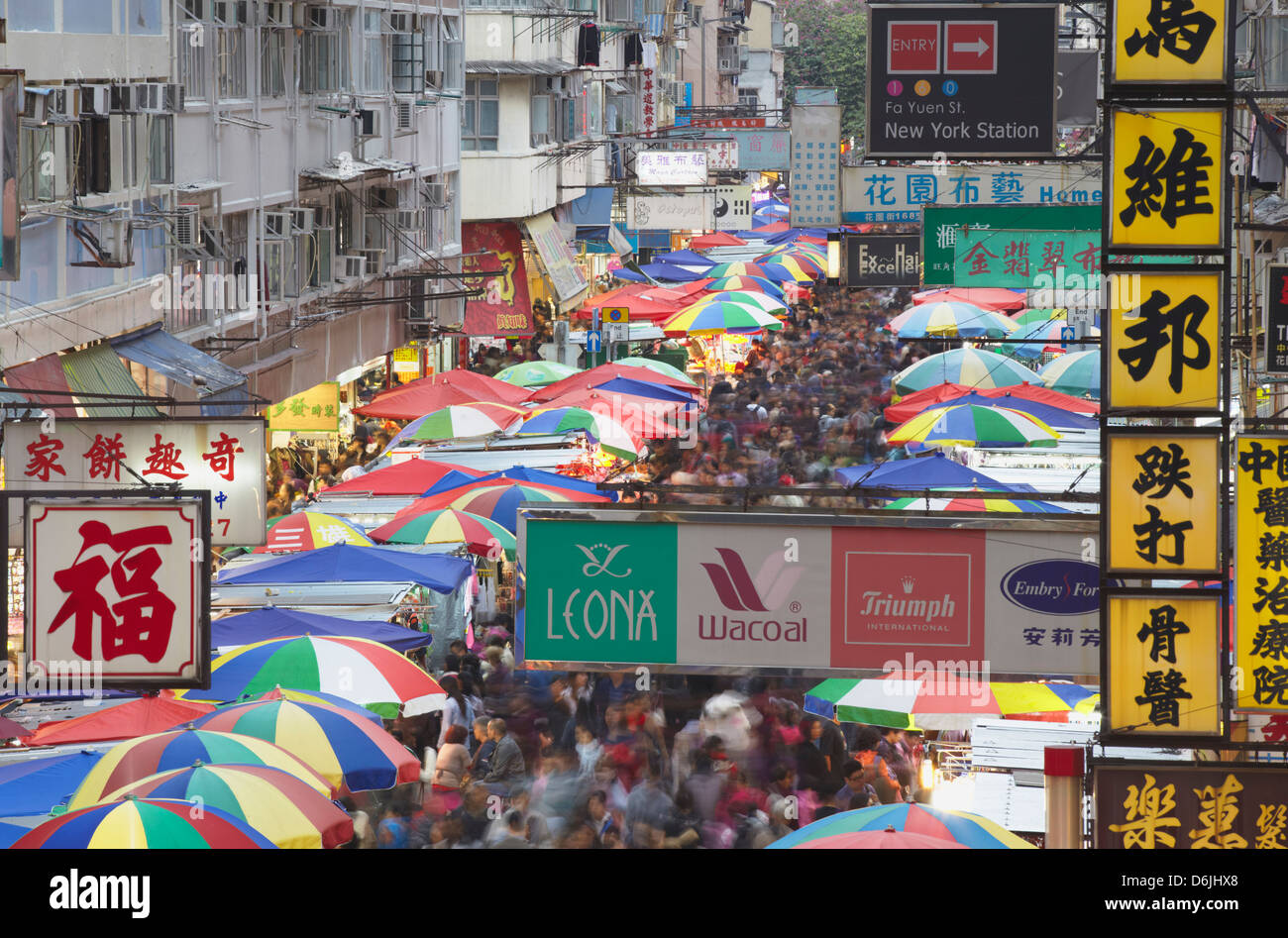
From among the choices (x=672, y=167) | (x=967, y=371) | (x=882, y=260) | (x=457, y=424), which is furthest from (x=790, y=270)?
(x=882, y=260)

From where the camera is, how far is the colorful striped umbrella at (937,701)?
11.6 meters

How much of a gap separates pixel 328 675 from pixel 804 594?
188 inches

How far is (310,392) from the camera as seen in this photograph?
999 inches

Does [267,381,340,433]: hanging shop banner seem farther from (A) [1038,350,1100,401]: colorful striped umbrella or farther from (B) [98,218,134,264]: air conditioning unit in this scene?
(A) [1038,350,1100,401]: colorful striped umbrella

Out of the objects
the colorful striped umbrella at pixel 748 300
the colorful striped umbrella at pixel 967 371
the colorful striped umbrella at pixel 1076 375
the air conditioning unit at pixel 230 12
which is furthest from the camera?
the colorful striped umbrella at pixel 748 300

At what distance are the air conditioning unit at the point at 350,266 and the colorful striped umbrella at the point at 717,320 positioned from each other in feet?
26.8

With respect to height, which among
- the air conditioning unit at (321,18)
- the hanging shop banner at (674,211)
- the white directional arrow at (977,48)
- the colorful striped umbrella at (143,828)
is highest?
the air conditioning unit at (321,18)

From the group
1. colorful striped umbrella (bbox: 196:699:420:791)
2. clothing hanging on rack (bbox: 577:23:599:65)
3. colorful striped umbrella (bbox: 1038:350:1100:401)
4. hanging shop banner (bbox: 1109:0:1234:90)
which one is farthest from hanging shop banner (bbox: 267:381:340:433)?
hanging shop banner (bbox: 1109:0:1234:90)

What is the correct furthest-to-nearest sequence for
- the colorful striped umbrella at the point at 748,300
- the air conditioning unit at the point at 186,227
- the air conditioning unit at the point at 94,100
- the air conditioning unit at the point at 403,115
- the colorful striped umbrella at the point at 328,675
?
1. the colorful striped umbrella at the point at 748,300
2. the air conditioning unit at the point at 403,115
3. the air conditioning unit at the point at 186,227
4. the air conditioning unit at the point at 94,100
5. the colorful striped umbrella at the point at 328,675

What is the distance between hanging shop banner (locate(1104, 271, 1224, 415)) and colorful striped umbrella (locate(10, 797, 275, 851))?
4.76 metres

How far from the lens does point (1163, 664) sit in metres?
7.45

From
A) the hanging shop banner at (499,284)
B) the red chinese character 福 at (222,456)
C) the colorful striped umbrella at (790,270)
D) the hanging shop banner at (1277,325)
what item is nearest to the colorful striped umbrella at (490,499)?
the red chinese character 福 at (222,456)

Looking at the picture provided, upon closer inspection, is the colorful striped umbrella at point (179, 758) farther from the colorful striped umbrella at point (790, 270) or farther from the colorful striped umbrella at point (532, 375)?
the colorful striped umbrella at point (790, 270)
